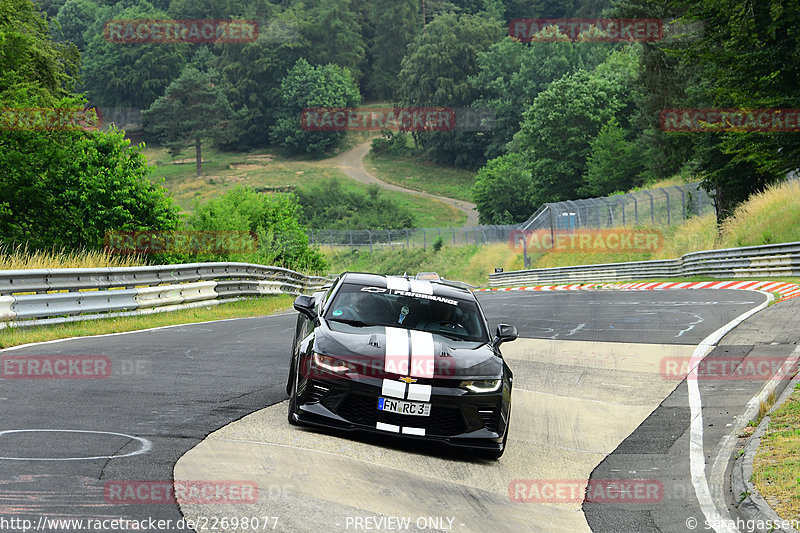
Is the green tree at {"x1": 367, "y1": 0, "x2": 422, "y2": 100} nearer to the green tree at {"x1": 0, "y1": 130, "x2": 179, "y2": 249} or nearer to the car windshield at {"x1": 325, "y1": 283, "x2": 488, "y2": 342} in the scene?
the green tree at {"x1": 0, "y1": 130, "x2": 179, "y2": 249}

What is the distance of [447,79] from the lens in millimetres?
140000

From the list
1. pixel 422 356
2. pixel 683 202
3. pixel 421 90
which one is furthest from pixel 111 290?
pixel 421 90

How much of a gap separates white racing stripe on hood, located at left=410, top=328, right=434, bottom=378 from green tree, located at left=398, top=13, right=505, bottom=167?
13043 cm

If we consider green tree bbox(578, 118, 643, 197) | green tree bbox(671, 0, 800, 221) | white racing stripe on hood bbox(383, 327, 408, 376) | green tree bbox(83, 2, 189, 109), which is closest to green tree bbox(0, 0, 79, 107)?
green tree bbox(671, 0, 800, 221)

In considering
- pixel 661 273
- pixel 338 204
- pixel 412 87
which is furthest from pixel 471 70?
pixel 661 273

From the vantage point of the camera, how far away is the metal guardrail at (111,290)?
1459 cm

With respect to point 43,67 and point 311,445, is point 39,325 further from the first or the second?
point 43,67

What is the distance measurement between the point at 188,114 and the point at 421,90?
114 feet

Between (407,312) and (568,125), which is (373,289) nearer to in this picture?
(407,312)

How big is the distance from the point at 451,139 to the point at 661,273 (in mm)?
99681

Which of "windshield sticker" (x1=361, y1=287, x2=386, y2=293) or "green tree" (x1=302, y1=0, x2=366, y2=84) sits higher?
"green tree" (x1=302, y1=0, x2=366, y2=84)

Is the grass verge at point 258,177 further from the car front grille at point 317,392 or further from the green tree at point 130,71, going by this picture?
the car front grille at point 317,392

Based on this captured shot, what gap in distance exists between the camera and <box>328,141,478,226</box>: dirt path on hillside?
117375 mm

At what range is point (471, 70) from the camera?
145m
